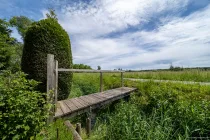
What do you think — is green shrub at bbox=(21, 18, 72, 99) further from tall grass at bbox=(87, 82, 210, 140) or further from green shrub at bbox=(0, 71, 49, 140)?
green shrub at bbox=(0, 71, 49, 140)

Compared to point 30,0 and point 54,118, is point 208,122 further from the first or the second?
point 30,0

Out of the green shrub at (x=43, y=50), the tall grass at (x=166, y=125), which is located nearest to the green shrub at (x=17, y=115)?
the tall grass at (x=166, y=125)

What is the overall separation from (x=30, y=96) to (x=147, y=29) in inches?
295

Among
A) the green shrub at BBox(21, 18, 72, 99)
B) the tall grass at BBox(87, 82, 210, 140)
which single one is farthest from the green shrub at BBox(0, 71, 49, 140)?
the green shrub at BBox(21, 18, 72, 99)

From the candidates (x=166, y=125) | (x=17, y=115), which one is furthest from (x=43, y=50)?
(x=166, y=125)

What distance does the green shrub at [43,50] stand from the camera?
4715 millimetres

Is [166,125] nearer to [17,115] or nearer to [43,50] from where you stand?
[17,115]

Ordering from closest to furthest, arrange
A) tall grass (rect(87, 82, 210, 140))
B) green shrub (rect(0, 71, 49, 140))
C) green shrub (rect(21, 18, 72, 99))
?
green shrub (rect(0, 71, 49, 140)) → tall grass (rect(87, 82, 210, 140)) → green shrub (rect(21, 18, 72, 99))

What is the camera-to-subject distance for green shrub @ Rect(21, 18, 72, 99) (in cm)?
471

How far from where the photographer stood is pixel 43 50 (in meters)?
4.78

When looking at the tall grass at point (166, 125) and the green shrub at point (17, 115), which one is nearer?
the green shrub at point (17, 115)

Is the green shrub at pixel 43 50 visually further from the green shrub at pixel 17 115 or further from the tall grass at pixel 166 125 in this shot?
the green shrub at pixel 17 115

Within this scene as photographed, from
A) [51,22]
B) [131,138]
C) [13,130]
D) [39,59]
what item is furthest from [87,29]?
[13,130]

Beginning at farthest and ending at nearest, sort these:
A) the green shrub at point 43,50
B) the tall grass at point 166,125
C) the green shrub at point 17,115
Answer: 1. the green shrub at point 43,50
2. the tall grass at point 166,125
3. the green shrub at point 17,115
